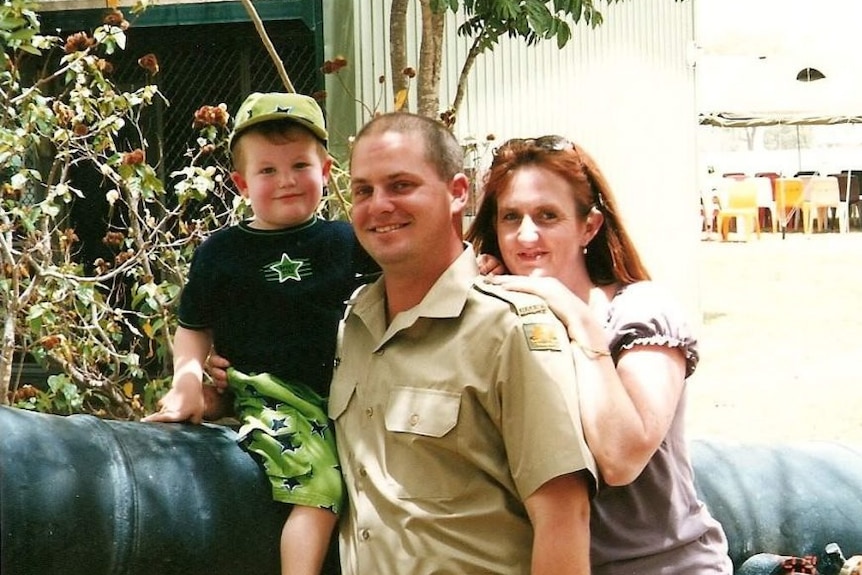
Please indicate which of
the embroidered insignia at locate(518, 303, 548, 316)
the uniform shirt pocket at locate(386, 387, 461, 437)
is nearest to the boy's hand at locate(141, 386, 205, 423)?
the uniform shirt pocket at locate(386, 387, 461, 437)

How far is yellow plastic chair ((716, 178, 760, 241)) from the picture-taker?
22234mm

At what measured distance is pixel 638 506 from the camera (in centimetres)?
258

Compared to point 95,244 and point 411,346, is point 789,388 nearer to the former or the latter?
point 95,244

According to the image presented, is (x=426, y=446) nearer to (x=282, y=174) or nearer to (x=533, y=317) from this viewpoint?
(x=533, y=317)

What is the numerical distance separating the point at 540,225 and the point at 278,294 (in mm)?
611

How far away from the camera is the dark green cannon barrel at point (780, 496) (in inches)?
127

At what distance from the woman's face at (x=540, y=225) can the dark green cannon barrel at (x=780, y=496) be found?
32.8 inches

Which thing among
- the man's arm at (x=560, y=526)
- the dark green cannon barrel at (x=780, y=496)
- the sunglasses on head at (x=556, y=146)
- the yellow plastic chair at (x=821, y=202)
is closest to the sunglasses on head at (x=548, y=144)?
the sunglasses on head at (x=556, y=146)

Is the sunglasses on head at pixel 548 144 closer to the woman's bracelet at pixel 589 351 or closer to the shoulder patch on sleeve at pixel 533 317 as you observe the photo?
the shoulder patch on sleeve at pixel 533 317

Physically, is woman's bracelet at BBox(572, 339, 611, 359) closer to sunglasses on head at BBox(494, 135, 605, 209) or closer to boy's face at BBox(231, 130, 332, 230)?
sunglasses on head at BBox(494, 135, 605, 209)

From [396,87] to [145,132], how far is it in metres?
2.42

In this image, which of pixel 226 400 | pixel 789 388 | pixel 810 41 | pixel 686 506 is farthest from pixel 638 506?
pixel 810 41

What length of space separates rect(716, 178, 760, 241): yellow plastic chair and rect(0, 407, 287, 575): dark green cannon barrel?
2036 cm

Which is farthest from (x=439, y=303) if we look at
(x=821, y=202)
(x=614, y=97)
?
(x=821, y=202)
